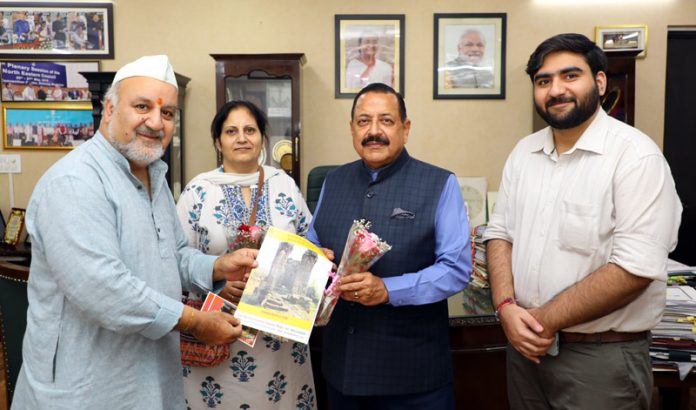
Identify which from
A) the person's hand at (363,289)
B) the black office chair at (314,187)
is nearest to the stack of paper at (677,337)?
the person's hand at (363,289)

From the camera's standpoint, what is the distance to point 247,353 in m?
1.89

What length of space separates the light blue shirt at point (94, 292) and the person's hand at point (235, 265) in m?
0.24

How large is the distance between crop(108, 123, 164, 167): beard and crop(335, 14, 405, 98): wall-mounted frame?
8.98 ft

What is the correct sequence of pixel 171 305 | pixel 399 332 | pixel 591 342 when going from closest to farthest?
pixel 171 305
pixel 591 342
pixel 399 332

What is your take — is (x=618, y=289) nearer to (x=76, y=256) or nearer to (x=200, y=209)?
(x=76, y=256)

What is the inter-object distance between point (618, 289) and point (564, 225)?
0.71 ft

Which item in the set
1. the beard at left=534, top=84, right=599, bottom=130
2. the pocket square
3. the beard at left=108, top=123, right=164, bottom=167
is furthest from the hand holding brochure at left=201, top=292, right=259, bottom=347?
the beard at left=534, top=84, right=599, bottom=130

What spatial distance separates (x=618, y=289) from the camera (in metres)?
1.30

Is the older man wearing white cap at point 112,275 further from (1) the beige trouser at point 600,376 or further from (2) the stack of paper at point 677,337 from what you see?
(2) the stack of paper at point 677,337

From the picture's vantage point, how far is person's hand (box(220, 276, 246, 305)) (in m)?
1.59

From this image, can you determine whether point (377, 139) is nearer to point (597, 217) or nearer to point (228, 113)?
point (597, 217)

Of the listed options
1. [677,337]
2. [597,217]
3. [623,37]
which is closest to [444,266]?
[597,217]

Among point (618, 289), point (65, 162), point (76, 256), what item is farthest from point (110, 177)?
point (618, 289)

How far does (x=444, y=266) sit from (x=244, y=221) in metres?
0.83
